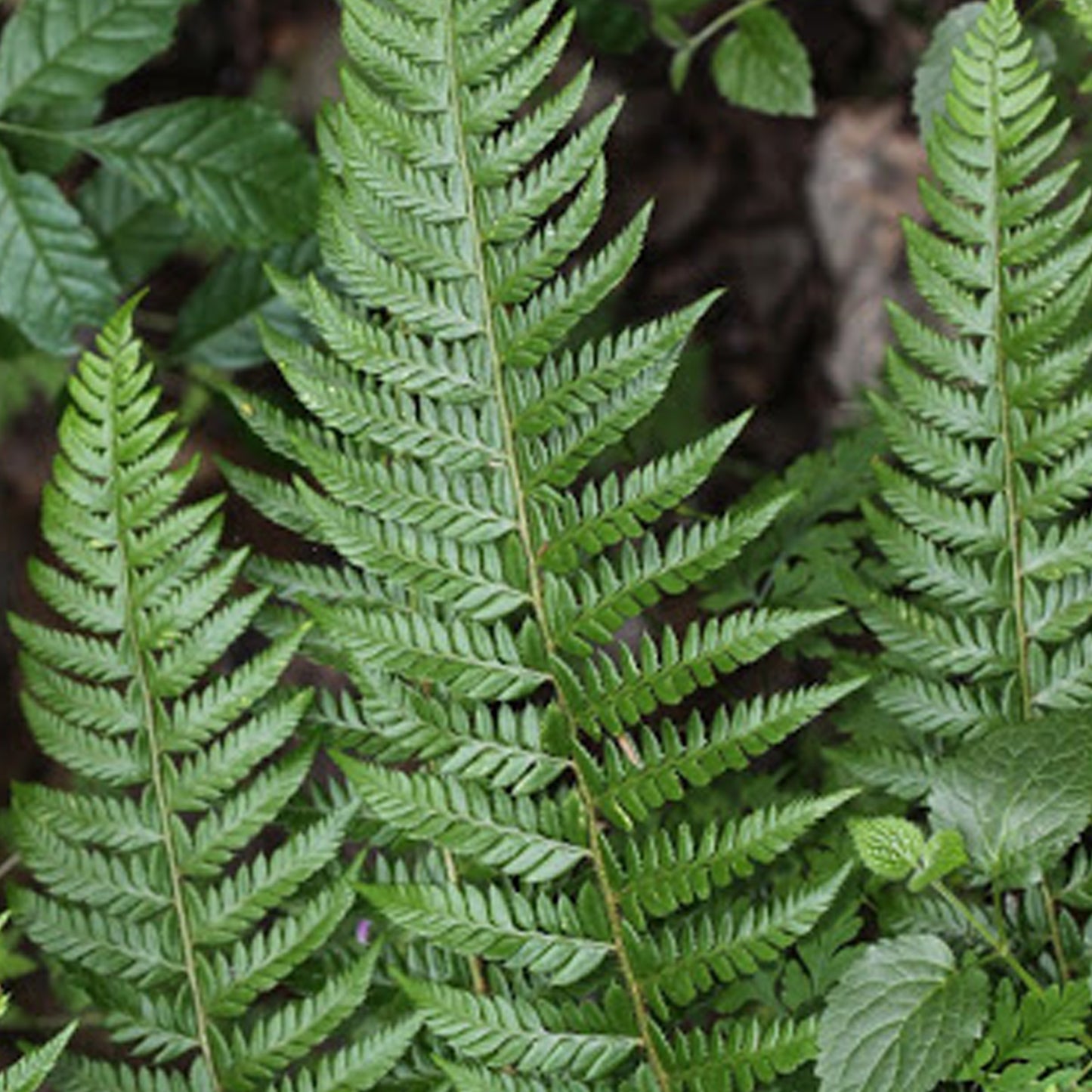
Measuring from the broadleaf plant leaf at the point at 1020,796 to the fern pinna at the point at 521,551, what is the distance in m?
0.13

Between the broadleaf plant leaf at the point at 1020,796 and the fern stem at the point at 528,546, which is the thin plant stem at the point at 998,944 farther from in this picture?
the fern stem at the point at 528,546

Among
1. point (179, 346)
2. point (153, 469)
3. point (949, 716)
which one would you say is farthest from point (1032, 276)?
point (179, 346)

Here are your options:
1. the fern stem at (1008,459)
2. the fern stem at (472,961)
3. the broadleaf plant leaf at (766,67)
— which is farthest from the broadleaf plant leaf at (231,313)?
the fern stem at (1008,459)

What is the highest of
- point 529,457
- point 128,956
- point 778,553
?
point 529,457

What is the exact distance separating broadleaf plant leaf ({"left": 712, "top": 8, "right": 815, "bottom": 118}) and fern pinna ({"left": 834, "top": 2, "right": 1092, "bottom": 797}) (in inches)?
24.4

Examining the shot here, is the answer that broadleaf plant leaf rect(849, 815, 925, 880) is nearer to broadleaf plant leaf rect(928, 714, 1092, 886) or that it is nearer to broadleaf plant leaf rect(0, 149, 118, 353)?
broadleaf plant leaf rect(928, 714, 1092, 886)

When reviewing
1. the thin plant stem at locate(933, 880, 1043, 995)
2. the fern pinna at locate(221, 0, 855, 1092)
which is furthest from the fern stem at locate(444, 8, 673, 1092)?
the thin plant stem at locate(933, 880, 1043, 995)

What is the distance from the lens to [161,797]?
1.39m

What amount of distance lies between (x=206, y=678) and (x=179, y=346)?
0.59m

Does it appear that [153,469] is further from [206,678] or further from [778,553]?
[206,678]

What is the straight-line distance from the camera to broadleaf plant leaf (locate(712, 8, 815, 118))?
2.02 metres

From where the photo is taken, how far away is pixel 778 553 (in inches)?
73.5

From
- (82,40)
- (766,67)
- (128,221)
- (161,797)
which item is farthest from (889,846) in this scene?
(128,221)

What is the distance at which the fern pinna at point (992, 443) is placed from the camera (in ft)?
4.44
